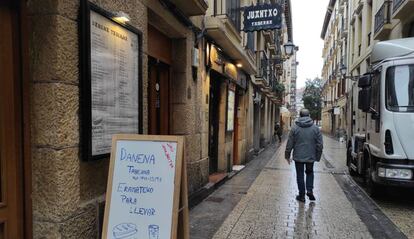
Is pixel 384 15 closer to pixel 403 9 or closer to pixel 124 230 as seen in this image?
pixel 403 9

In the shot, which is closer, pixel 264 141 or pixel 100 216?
pixel 100 216

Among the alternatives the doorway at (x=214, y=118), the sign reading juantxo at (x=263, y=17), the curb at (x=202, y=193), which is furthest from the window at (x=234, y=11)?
the curb at (x=202, y=193)

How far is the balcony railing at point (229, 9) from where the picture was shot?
8.75m

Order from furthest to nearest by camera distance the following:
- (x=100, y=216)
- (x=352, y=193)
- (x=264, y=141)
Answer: (x=264, y=141)
(x=352, y=193)
(x=100, y=216)

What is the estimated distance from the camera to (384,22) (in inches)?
561

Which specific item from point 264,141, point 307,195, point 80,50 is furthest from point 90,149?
point 264,141

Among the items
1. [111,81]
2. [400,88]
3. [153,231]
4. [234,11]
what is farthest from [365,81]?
[153,231]

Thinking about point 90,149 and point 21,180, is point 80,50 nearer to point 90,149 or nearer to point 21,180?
point 90,149

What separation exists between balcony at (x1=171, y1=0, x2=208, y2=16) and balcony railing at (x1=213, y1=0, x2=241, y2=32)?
6.84 feet

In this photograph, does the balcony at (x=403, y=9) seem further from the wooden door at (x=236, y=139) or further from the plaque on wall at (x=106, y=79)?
the plaque on wall at (x=106, y=79)

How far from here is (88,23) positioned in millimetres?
3465

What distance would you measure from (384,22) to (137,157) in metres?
14.1

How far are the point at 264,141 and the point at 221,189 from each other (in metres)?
13.5

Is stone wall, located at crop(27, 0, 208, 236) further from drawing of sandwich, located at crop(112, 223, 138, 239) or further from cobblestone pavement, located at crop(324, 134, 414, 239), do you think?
cobblestone pavement, located at crop(324, 134, 414, 239)
